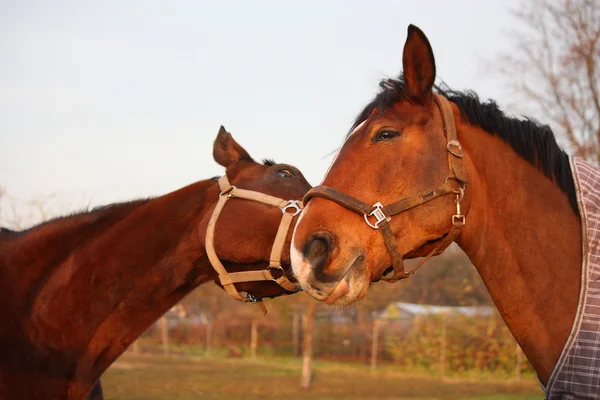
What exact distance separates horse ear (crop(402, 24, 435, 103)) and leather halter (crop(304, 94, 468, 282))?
180mm

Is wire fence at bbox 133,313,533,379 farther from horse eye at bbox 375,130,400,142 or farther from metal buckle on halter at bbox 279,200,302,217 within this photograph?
horse eye at bbox 375,130,400,142

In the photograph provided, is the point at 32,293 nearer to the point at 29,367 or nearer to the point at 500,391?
the point at 29,367

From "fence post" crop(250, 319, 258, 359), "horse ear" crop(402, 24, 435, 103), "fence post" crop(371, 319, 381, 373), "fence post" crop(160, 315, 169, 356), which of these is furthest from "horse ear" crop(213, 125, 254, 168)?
"fence post" crop(160, 315, 169, 356)

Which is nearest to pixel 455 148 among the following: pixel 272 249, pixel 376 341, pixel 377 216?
pixel 377 216

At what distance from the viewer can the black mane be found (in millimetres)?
2926

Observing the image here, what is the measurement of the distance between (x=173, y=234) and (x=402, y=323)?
1049 inches

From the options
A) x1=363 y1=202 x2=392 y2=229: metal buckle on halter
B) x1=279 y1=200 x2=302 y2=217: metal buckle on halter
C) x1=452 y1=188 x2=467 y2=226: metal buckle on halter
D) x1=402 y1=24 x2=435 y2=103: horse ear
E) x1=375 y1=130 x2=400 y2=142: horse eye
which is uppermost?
x1=402 y1=24 x2=435 y2=103: horse ear

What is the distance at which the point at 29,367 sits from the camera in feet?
14.0

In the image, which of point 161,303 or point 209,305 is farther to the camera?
point 209,305

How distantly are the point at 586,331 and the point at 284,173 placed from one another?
2712mm

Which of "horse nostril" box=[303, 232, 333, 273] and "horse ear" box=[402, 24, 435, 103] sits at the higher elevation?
"horse ear" box=[402, 24, 435, 103]

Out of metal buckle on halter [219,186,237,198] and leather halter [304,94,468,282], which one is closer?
leather halter [304,94,468,282]

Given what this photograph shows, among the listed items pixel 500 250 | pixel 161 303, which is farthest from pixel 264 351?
pixel 500 250

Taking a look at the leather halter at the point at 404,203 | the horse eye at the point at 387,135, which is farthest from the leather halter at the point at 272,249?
the horse eye at the point at 387,135
